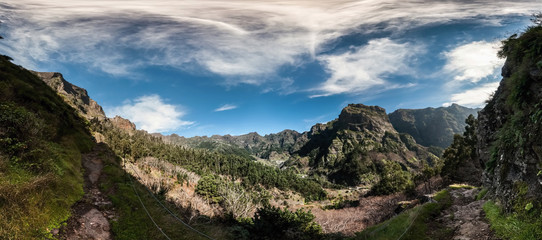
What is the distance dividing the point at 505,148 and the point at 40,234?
22.7 meters

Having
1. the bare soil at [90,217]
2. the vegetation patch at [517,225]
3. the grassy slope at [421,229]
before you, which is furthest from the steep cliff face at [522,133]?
the bare soil at [90,217]

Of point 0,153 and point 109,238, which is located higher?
point 0,153

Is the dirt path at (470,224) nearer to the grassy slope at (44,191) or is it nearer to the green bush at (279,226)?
the green bush at (279,226)

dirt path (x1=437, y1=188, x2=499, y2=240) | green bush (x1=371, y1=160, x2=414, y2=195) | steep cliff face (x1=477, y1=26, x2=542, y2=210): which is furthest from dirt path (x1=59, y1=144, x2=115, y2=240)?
green bush (x1=371, y1=160, x2=414, y2=195)

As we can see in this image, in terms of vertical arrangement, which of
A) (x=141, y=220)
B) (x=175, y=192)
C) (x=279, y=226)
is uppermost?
(x=141, y=220)

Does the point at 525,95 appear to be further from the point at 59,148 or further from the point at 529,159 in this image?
the point at 59,148

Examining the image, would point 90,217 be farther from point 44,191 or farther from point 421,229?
point 421,229

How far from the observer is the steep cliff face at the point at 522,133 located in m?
9.45

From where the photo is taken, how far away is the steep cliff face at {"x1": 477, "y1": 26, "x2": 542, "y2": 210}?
9.45m

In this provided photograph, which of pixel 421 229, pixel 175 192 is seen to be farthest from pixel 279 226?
pixel 175 192

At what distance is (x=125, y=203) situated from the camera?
13164 millimetres

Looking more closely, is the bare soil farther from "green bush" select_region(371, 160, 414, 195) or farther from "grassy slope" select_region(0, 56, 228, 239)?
"green bush" select_region(371, 160, 414, 195)

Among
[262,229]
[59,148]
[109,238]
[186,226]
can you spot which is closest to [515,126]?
[262,229]

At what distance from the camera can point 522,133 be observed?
35.5 ft
